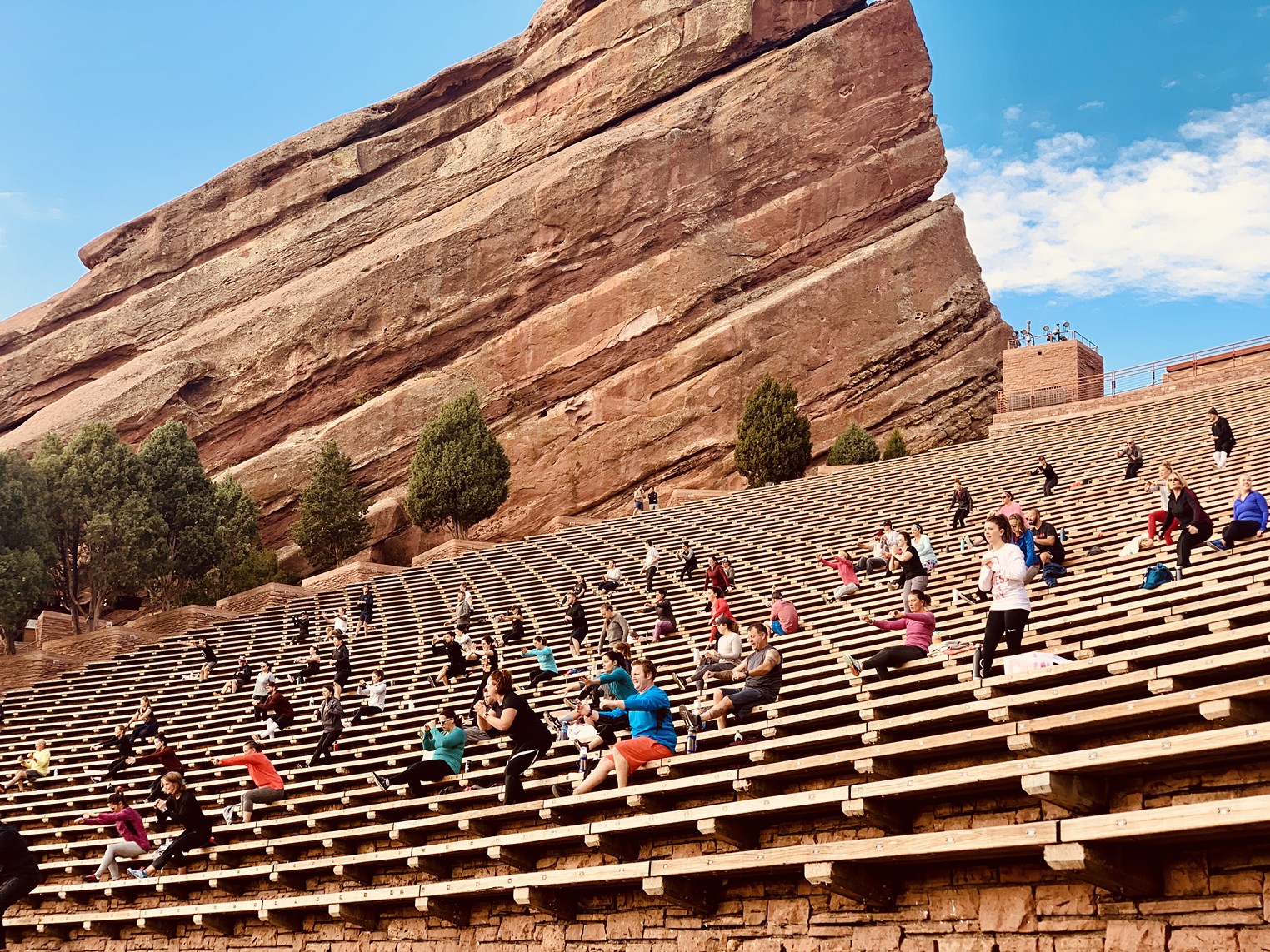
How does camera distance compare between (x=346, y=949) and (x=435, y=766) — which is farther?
(x=435, y=766)

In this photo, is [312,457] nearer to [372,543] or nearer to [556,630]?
[372,543]

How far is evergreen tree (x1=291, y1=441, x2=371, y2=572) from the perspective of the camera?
46.6 m

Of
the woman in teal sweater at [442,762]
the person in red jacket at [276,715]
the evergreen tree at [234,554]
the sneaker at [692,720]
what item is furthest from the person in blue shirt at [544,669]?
the evergreen tree at [234,554]

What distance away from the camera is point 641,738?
403 inches

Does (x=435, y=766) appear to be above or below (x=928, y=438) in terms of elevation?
below

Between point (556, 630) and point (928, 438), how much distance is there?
35.7m

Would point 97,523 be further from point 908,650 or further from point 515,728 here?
point 908,650

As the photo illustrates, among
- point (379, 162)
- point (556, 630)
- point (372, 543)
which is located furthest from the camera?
point (379, 162)

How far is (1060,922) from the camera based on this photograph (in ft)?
21.2

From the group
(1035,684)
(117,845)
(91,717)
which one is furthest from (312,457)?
(1035,684)

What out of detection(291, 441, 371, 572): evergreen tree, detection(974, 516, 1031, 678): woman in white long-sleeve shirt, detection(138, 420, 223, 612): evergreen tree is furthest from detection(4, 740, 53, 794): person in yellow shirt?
detection(291, 441, 371, 572): evergreen tree

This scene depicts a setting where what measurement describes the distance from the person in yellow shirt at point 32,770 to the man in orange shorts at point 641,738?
1285 cm

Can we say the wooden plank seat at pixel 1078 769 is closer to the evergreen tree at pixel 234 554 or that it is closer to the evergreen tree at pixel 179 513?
the evergreen tree at pixel 179 513

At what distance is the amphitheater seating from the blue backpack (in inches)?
9.0
